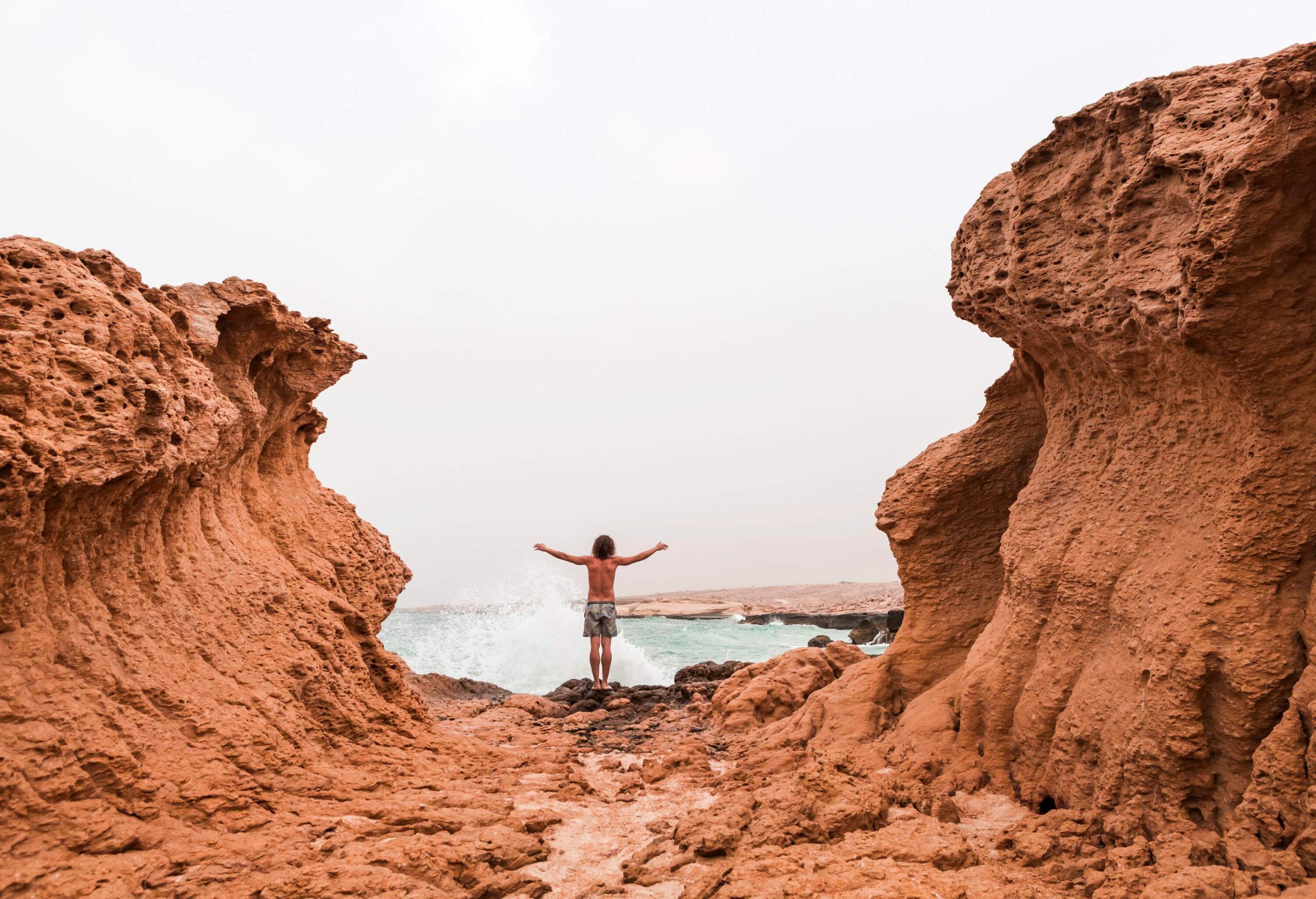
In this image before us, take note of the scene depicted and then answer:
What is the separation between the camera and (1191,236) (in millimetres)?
2744

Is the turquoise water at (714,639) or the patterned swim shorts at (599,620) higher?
the patterned swim shorts at (599,620)

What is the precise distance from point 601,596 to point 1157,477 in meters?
6.39

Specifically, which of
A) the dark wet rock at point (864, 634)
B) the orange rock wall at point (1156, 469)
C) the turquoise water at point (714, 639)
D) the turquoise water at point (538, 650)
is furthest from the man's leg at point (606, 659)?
the dark wet rock at point (864, 634)

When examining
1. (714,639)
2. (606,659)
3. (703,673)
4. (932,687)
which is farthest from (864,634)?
(932,687)

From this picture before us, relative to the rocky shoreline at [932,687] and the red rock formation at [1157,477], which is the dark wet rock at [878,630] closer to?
the red rock formation at [1157,477]

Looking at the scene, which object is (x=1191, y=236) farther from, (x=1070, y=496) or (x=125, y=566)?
(x=125, y=566)

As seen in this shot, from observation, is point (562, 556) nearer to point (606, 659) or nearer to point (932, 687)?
point (606, 659)

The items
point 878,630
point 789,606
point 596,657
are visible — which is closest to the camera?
point 596,657

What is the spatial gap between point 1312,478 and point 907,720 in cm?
273

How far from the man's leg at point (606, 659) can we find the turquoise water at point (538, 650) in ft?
9.04

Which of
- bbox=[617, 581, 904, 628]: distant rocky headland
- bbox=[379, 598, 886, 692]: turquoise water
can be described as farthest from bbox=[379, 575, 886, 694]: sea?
bbox=[617, 581, 904, 628]: distant rocky headland

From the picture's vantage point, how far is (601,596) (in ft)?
28.9

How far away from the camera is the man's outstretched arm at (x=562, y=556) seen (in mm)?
8453

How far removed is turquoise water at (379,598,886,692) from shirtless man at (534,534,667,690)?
278cm
